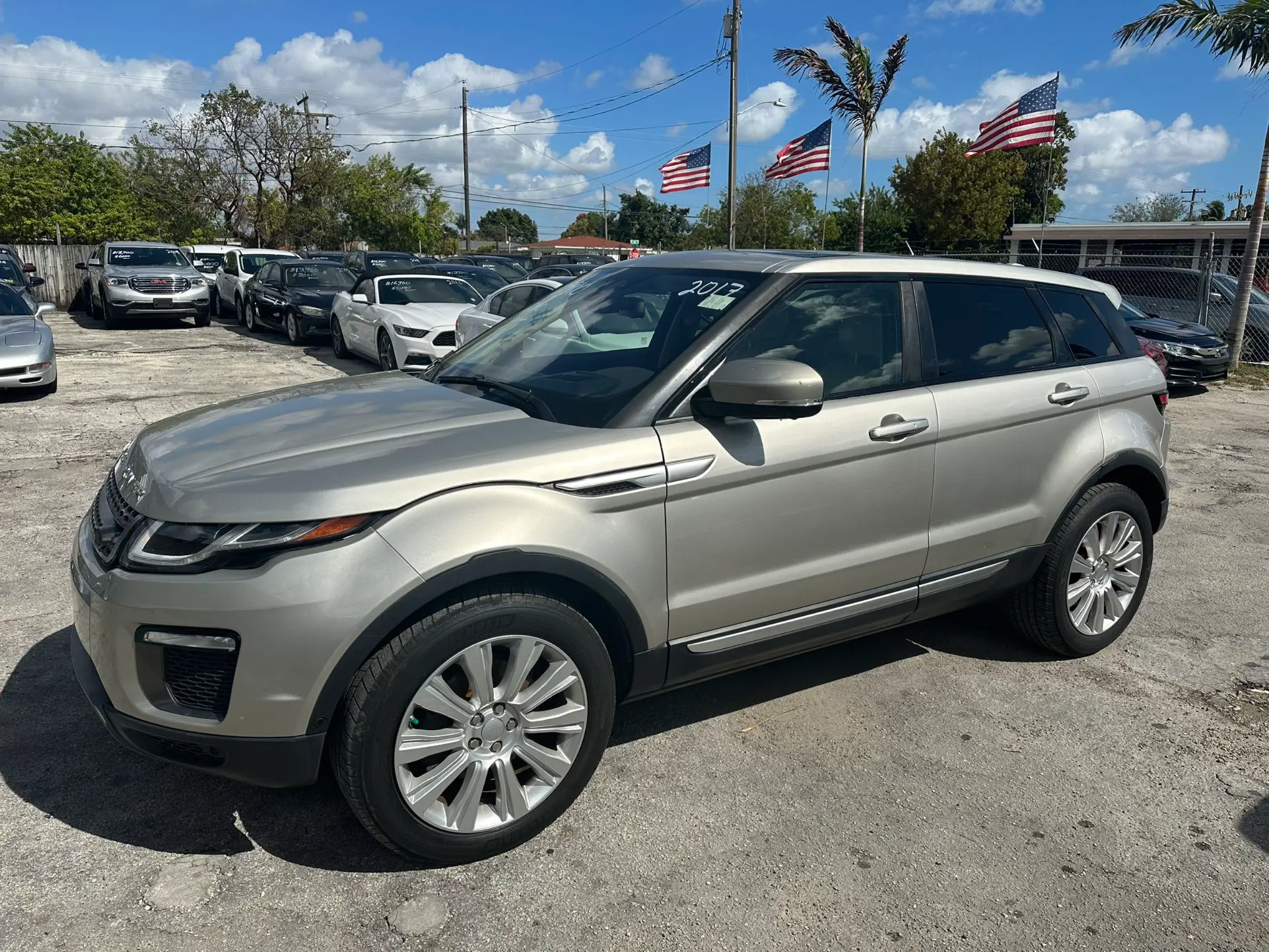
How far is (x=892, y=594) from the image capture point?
3.55m

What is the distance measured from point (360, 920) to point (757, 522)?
1.64 metres

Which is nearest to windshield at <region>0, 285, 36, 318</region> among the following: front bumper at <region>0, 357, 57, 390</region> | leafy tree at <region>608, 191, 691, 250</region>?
front bumper at <region>0, 357, 57, 390</region>

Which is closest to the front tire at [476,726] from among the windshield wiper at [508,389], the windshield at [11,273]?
the windshield wiper at [508,389]

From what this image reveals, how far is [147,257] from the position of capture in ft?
63.1

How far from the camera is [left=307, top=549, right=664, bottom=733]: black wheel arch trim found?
2.48 meters

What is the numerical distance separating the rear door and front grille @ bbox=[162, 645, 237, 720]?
8.13ft

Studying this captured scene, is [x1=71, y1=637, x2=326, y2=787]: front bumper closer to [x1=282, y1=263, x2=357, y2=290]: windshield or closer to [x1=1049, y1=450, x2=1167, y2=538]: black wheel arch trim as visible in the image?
[x1=1049, y1=450, x2=1167, y2=538]: black wheel arch trim

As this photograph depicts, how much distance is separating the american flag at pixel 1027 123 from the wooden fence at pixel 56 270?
21681 mm

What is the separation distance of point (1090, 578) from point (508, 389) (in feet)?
8.91

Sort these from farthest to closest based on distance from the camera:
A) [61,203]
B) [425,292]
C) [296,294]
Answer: [61,203] → [296,294] → [425,292]

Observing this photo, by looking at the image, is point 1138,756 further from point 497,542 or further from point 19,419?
point 19,419

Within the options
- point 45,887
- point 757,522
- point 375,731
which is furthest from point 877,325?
point 45,887

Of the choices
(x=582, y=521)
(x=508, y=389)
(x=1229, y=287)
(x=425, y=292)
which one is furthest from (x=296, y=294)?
(x=1229, y=287)

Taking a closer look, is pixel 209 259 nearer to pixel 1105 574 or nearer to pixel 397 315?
pixel 397 315
